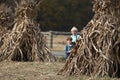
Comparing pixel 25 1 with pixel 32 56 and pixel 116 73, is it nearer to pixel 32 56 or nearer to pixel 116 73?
pixel 32 56

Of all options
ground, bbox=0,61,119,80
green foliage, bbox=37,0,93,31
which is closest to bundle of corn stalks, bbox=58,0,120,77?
ground, bbox=0,61,119,80

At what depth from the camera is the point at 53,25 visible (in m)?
58.9

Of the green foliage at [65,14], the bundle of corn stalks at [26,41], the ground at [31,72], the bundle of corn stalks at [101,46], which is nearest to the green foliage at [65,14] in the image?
the green foliage at [65,14]

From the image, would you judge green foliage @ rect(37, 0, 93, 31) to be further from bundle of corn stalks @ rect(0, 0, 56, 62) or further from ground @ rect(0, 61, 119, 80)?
ground @ rect(0, 61, 119, 80)

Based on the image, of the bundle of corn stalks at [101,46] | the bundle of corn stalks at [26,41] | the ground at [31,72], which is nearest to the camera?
the ground at [31,72]

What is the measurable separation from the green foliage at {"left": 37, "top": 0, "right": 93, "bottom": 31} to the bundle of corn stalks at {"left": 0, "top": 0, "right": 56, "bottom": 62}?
129ft

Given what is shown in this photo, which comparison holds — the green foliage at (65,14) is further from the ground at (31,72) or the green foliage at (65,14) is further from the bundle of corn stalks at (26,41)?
the ground at (31,72)

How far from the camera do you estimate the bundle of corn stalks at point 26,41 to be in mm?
15992

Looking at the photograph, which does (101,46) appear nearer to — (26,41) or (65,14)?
(26,41)

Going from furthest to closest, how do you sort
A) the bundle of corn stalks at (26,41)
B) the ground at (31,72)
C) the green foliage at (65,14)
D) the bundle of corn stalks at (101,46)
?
the green foliage at (65,14) < the bundle of corn stalks at (26,41) < the bundle of corn stalks at (101,46) < the ground at (31,72)

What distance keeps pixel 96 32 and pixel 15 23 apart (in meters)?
5.67

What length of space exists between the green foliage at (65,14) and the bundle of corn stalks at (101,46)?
145 ft

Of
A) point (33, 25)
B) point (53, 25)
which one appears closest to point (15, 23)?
point (33, 25)

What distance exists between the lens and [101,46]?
11438 millimetres
